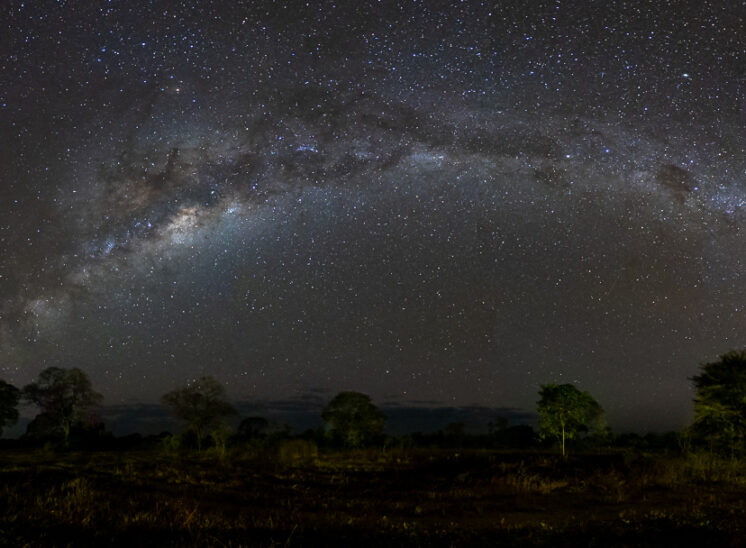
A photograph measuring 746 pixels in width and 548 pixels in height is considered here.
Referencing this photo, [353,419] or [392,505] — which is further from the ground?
[392,505]

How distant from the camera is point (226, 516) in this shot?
45.7 feet

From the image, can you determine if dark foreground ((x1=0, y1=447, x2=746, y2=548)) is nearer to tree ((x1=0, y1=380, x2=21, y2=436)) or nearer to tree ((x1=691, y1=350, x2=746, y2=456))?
tree ((x1=691, y1=350, x2=746, y2=456))

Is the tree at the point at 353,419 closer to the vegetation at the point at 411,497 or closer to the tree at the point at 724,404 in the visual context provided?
the vegetation at the point at 411,497

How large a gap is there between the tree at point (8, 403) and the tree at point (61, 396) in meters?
1.25

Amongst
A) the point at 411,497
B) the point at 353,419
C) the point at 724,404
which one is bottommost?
the point at 353,419

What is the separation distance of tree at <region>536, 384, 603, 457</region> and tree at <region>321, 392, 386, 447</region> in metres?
20.8

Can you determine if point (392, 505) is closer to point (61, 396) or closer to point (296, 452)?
point (296, 452)

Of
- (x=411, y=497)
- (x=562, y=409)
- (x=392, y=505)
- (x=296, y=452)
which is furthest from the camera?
(x=562, y=409)

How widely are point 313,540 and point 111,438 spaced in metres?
62.0

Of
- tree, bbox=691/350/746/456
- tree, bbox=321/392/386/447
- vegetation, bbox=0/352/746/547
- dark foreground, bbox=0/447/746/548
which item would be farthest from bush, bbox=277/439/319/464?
tree, bbox=691/350/746/456

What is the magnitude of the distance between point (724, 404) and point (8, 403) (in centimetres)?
7348

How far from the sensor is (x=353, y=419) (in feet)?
207

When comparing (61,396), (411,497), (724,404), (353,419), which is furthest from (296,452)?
(61,396)

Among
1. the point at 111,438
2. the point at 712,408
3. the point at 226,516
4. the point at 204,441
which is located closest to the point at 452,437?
the point at 204,441
